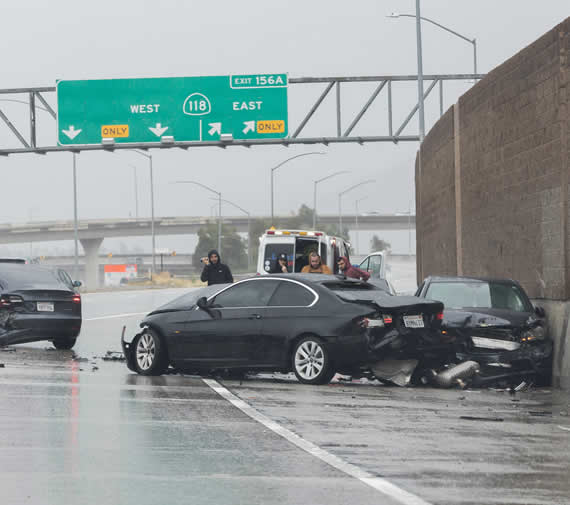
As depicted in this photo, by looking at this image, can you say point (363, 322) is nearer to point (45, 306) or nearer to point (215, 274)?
point (45, 306)

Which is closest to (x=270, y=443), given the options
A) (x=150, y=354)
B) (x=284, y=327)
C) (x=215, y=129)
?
(x=284, y=327)

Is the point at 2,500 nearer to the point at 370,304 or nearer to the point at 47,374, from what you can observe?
the point at 370,304

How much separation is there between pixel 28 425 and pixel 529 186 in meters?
10.4

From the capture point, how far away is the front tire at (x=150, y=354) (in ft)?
51.3

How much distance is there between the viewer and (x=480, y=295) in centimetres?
1570

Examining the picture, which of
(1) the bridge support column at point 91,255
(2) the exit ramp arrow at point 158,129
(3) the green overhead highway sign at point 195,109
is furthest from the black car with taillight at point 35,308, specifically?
(1) the bridge support column at point 91,255

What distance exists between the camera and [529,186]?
1817 centimetres

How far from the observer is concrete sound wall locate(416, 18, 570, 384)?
16.3m

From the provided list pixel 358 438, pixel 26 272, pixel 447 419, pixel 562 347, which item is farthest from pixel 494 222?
pixel 358 438

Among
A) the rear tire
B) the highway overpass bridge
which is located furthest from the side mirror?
the highway overpass bridge

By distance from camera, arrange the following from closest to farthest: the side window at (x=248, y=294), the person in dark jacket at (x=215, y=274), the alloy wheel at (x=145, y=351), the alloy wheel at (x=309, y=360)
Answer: the alloy wheel at (x=309, y=360) → the side window at (x=248, y=294) → the alloy wheel at (x=145, y=351) → the person in dark jacket at (x=215, y=274)

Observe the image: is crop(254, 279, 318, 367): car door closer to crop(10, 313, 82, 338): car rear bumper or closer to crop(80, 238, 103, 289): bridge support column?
crop(10, 313, 82, 338): car rear bumper

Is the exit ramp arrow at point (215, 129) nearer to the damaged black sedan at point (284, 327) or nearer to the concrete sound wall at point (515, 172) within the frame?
the concrete sound wall at point (515, 172)

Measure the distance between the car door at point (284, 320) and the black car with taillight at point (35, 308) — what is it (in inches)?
247
